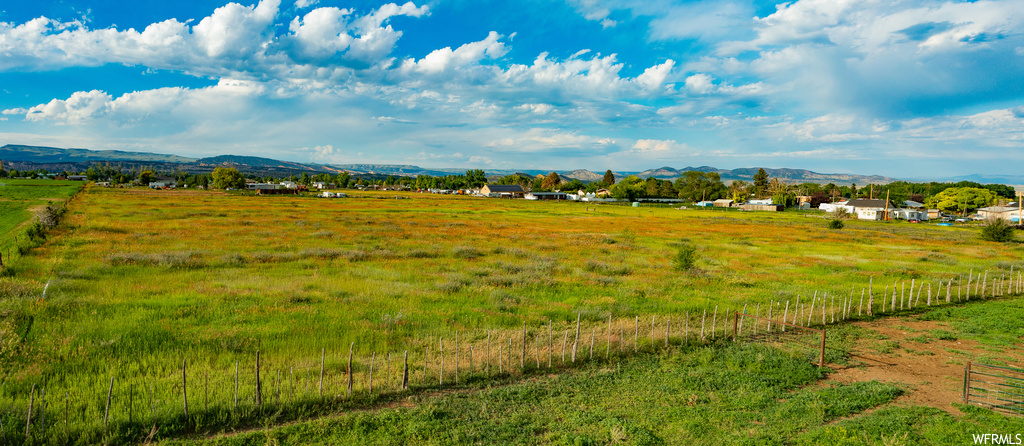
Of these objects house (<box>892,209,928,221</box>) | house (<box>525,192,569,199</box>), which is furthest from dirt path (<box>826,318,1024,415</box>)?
house (<box>525,192,569,199</box>)

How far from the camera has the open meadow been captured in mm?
10719

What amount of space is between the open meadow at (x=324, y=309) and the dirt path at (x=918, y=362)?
0.94 m

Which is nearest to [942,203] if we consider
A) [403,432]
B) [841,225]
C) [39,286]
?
[841,225]

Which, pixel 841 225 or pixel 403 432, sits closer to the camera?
pixel 403 432

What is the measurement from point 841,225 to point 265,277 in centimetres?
7334

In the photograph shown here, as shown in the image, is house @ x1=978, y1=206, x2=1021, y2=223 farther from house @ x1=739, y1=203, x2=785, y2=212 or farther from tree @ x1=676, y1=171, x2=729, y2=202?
tree @ x1=676, y1=171, x2=729, y2=202

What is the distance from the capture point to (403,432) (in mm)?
9742

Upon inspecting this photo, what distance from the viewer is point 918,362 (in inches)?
576

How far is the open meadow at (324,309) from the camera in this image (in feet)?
35.2

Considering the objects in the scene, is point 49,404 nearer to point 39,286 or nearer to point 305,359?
point 305,359

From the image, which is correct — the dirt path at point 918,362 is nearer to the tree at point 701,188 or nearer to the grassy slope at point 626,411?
the grassy slope at point 626,411

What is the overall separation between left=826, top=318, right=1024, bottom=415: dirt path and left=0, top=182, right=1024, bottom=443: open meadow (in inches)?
36.8

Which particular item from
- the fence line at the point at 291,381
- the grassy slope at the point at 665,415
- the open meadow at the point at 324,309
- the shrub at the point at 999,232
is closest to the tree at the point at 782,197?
the shrub at the point at 999,232

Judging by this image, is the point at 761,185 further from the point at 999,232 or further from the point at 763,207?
the point at 999,232
